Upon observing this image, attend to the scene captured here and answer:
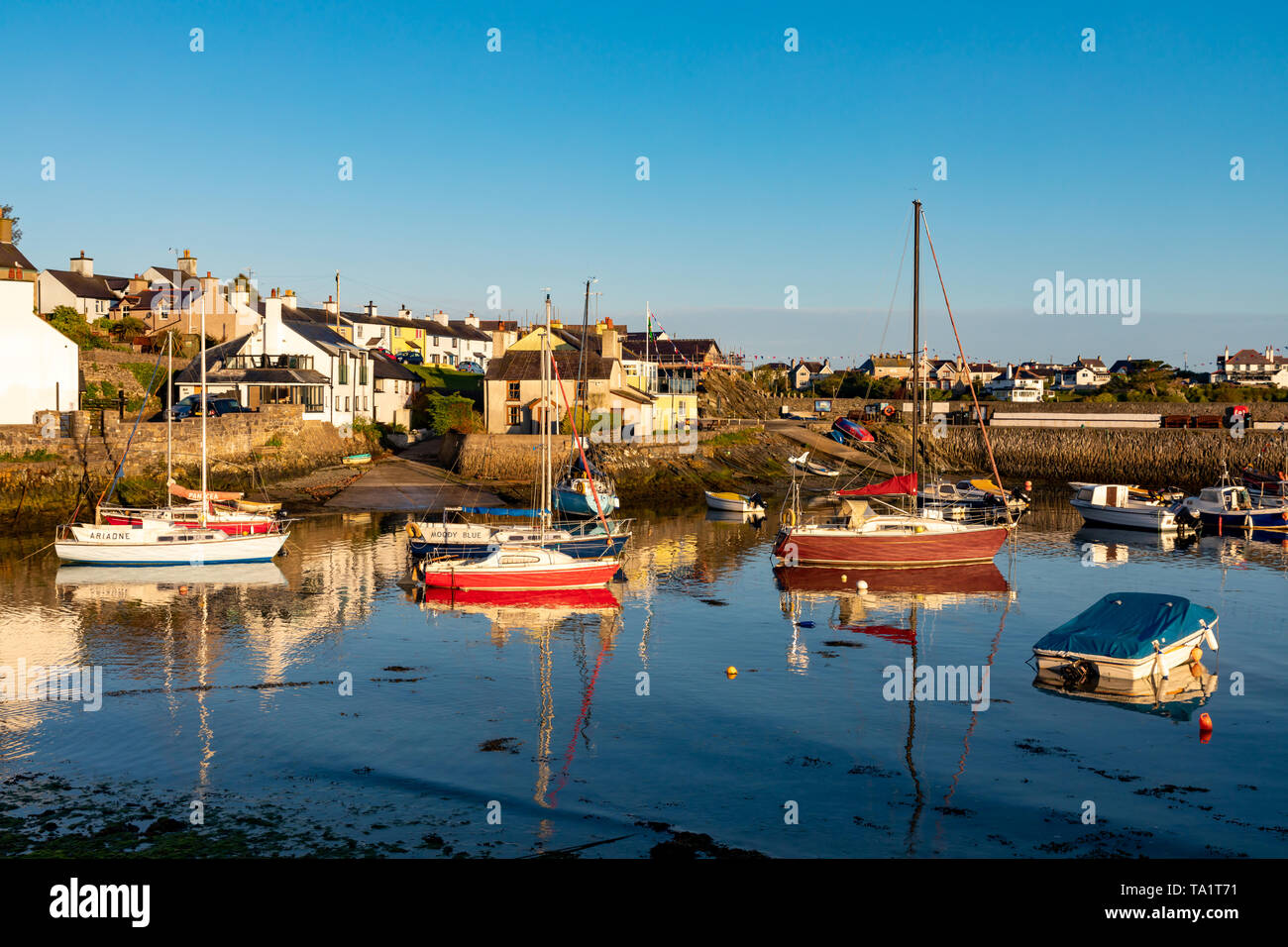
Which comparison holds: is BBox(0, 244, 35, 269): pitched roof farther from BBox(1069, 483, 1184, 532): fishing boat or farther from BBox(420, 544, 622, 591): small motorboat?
BBox(1069, 483, 1184, 532): fishing boat

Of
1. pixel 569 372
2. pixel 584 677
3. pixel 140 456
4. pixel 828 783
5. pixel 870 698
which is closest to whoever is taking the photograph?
pixel 828 783

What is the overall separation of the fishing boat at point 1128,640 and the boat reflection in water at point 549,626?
39.0ft

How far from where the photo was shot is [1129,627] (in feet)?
87.2

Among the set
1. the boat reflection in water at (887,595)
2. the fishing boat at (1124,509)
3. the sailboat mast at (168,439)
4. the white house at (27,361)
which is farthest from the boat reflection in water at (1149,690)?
the white house at (27,361)

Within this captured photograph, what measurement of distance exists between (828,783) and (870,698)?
20.0 feet

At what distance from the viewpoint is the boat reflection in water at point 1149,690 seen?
2438cm

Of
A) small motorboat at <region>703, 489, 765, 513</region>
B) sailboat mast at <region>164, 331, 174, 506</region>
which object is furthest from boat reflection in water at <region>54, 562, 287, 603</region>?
small motorboat at <region>703, 489, 765, 513</region>

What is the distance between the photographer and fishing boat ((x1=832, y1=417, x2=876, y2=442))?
87.1 metres

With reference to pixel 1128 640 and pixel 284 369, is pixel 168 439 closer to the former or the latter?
pixel 284 369

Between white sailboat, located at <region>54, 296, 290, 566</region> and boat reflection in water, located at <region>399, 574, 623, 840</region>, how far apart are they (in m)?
7.65

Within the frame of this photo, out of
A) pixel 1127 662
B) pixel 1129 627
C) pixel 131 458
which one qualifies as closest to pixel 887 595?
pixel 1129 627

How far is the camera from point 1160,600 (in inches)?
1086
